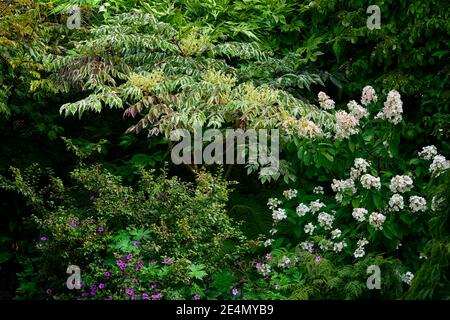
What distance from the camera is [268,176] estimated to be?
5.99 metres

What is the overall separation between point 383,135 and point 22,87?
3292 millimetres

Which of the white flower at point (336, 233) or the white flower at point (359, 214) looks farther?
the white flower at point (336, 233)

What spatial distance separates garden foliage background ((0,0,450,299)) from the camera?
17.6ft

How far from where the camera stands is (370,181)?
560 cm

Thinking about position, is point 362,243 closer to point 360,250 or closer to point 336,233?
point 360,250

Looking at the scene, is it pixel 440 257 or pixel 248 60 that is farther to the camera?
pixel 248 60

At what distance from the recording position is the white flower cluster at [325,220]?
5.74m

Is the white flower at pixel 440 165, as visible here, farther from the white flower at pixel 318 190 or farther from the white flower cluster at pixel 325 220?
the white flower at pixel 318 190

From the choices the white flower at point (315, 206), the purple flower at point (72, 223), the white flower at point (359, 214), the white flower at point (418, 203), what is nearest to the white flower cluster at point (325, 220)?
the white flower at point (315, 206)

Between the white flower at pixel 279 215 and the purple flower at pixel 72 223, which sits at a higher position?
the white flower at pixel 279 215

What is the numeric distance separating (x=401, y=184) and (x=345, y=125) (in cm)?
65

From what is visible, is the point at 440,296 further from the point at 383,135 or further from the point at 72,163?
the point at 72,163
